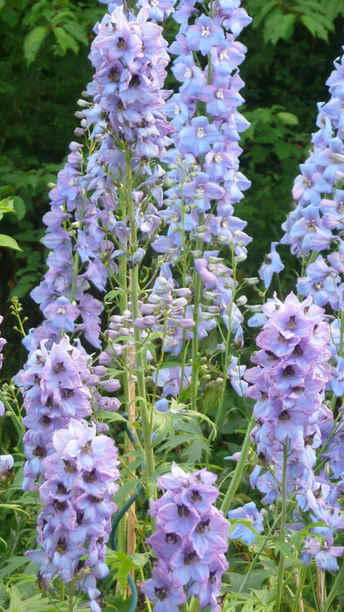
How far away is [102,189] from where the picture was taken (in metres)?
2.24

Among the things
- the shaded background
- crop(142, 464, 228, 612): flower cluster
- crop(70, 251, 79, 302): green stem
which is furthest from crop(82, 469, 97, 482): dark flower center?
the shaded background

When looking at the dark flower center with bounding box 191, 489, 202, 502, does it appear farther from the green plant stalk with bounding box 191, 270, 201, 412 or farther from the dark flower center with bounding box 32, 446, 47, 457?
the green plant stalk with bounding box 191, 270, 201, 412

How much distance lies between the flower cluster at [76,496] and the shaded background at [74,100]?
283cm

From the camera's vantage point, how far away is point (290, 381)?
1.67 m

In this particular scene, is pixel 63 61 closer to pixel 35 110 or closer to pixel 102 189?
pixel 35 110

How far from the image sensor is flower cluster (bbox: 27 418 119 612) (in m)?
1.50

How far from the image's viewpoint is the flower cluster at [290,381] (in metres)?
1.64

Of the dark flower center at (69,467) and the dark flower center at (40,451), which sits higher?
the dark flower center at (69,467)

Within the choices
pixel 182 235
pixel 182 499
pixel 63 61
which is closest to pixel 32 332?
pixel 182 235

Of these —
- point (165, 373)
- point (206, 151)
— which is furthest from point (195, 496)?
point (206, 151)

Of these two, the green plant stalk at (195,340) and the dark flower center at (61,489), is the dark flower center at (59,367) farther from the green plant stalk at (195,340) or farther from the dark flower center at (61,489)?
the green plant stalk at (195,340)

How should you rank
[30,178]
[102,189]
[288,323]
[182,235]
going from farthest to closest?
[30,178] < [182,235] < [102,189] < [288,323]

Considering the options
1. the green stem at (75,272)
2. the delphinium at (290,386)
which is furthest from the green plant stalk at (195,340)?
the delphinium at (290,386)

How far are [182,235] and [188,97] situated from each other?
18.2 inches
